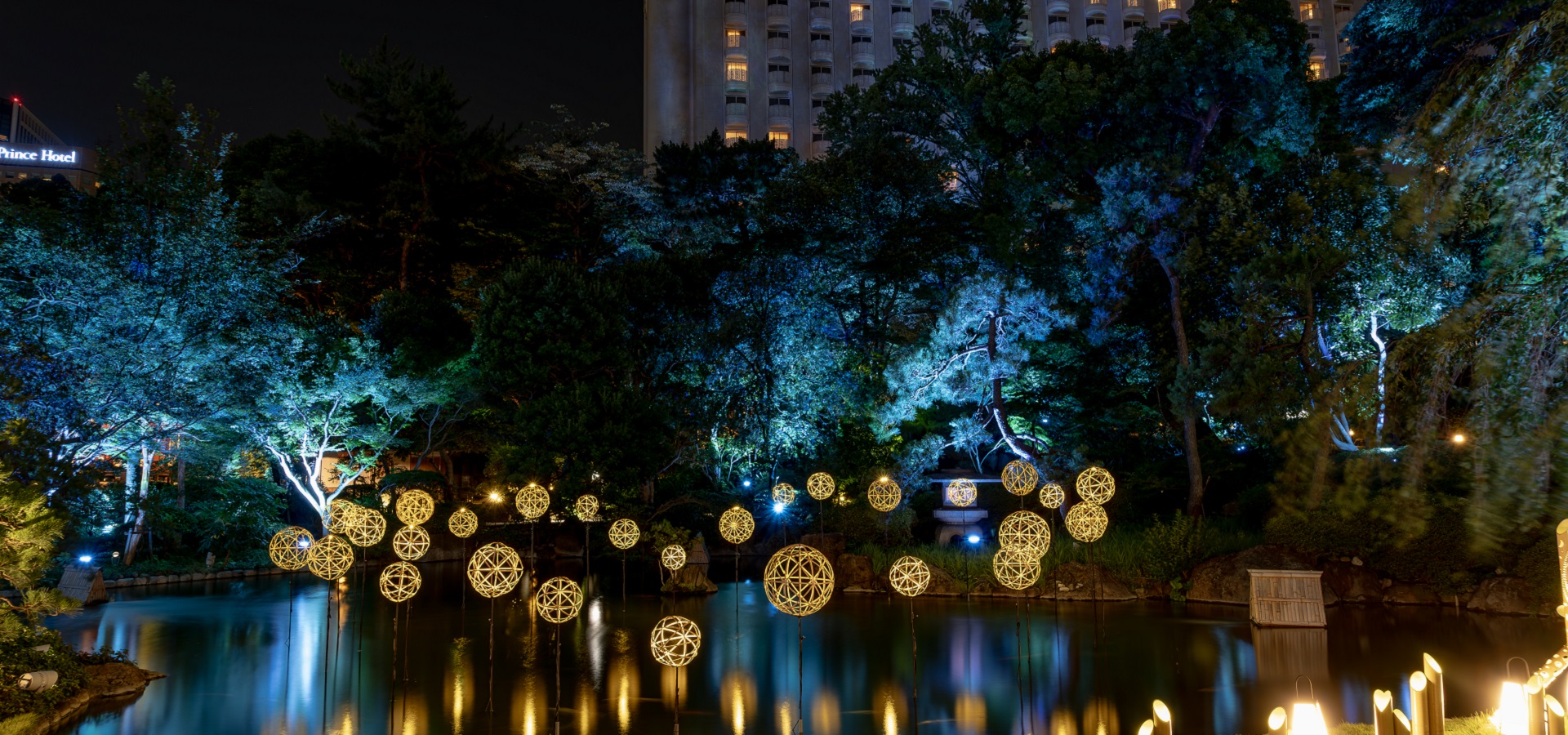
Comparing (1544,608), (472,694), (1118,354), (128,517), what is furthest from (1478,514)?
(128,517)

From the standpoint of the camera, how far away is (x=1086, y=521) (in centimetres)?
1268

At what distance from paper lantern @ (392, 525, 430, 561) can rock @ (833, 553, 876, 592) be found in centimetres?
897

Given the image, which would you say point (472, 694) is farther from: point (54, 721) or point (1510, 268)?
point (1510, 268)

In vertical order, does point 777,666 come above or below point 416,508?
below

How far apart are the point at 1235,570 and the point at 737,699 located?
1108 cm

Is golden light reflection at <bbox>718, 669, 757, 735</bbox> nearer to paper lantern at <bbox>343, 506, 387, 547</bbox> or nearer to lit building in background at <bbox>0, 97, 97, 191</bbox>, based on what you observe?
paper lantern at <bbox>343, 506, 387, 547</bbox>

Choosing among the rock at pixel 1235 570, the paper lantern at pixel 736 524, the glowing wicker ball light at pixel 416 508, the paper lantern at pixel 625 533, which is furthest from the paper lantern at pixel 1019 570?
the glowing wicker ball light at pixel 416 508

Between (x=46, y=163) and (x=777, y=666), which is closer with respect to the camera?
(x=777, y=666)

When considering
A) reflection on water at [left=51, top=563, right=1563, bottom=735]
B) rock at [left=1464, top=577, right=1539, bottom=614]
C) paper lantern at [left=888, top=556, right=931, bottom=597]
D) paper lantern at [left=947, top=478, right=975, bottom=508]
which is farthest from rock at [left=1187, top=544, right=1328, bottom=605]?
paper lantern at [left=888, top=556, right=931, bottom=597]

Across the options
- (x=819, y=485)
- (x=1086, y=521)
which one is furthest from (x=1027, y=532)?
(x=819, y=485)

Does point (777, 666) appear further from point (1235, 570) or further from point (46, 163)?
point (46, 163)

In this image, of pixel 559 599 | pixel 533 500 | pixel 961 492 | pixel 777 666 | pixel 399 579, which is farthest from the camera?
pixel 961 492

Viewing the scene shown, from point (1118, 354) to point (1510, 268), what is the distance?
18133 mm

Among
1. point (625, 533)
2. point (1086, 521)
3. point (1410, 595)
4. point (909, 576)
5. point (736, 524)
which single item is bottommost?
point (1410, 595)
